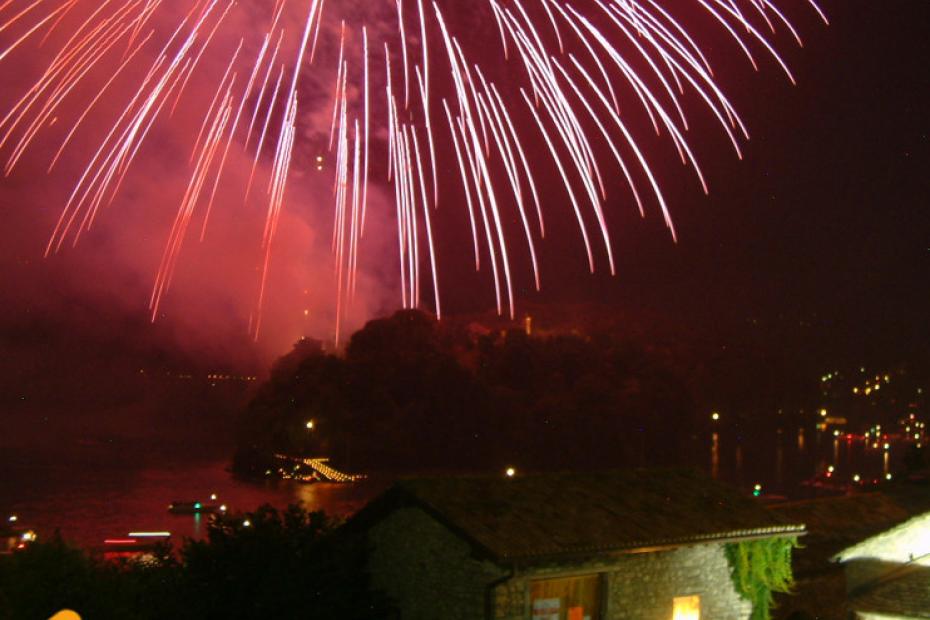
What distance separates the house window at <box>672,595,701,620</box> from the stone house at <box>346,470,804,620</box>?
0.01 metres

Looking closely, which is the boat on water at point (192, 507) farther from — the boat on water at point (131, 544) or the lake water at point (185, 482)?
the boat on water at point (131, 544)

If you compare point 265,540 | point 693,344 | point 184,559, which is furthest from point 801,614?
point 693,344

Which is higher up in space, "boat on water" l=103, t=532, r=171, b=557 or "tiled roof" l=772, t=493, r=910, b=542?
"tiled roof" l=772, t=493, r=910, b=542

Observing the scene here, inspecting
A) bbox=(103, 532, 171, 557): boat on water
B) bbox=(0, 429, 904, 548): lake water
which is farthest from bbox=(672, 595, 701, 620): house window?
bbox=(0, 429, 904, 548): lake water

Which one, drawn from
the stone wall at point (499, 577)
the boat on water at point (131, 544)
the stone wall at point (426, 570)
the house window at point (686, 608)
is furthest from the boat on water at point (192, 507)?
the house window at point (686, 608)

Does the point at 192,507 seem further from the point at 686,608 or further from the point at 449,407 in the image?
the point at 686,608

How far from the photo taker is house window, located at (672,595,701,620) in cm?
1030

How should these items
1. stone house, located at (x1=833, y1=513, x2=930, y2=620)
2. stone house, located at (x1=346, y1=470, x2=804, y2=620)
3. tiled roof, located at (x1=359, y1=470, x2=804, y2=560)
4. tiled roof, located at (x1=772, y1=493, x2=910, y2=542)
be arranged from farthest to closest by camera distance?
tiled roof, located at (x1=772, y1=493, x2=910, y2=542)
stone house, located at (x1=833, y1=513, x2=930, y2=620)
tiled roof, located at (x1=359, y1=470, x2=804, y2=560)
stone house, located at (x1=346, y1=470, x2=804, y2=620)

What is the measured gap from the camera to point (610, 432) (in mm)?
50219

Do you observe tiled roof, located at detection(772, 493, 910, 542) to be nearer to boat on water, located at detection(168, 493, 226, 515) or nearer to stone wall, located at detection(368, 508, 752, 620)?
stone wall, located at detection(368, 508, 752, 620)

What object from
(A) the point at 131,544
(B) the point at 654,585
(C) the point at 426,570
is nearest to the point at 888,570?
(B) the point at 654,585

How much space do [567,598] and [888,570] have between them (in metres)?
4.74

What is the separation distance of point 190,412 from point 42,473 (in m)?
36.9

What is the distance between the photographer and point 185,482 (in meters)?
57.2
